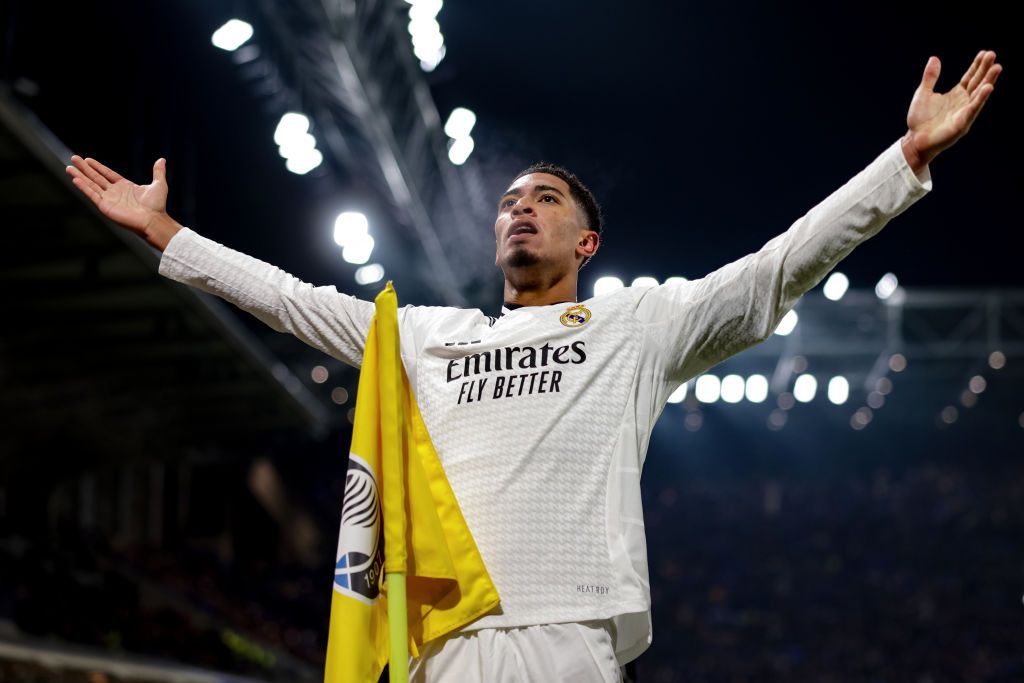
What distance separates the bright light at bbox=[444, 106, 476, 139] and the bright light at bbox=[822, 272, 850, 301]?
23.6 feet

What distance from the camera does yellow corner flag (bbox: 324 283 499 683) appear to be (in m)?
2.43

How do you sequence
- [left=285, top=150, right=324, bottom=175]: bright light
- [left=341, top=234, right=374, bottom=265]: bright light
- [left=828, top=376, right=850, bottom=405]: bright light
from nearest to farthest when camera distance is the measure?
[left=285, top=150, right=324, bottom=175]: bright light → [left=341, top=234, right=374, bottom=265]: bright light → [left=828, top=376, right=850, bottom=405]: bright light

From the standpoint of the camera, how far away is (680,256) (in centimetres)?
1938

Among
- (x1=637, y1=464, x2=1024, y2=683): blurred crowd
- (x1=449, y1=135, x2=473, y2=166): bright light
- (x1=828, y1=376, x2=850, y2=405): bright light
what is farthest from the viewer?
(x1=637, y1=464, x2=1024, y2=683): blurred crowd

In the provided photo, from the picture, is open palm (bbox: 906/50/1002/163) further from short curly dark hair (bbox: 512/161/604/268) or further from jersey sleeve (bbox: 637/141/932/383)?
short curly dark hair (bbox: 512/161/604/268)

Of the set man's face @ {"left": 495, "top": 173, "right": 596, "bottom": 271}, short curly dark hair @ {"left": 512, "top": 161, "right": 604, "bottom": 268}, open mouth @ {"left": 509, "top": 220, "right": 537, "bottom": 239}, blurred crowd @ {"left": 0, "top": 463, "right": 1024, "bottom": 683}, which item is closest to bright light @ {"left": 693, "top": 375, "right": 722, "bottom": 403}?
blurred crowd @ {"left": 0, "top": 463, "right": 1024, "bottom": 683}

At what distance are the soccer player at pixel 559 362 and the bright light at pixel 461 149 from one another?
1051 centimetres

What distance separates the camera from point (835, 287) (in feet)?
59.2

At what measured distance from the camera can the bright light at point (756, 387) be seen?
2094 centimetres

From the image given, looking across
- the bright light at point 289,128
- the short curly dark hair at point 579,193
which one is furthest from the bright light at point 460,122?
the short curly dark hair at point 579,193

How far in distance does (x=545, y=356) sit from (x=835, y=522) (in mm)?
24879

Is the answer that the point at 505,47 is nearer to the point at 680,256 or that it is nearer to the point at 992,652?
the point at 680,256

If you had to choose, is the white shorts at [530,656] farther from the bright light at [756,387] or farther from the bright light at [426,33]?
the bright light at [756,387]

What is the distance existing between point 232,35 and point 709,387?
45.1ft
